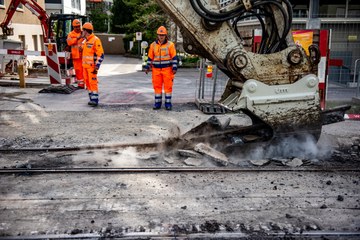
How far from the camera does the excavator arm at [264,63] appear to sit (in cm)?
523

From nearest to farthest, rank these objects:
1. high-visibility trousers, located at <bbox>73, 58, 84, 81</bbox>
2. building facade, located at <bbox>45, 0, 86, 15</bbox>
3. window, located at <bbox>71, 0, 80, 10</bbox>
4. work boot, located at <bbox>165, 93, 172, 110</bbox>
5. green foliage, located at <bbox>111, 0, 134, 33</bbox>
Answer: work boot, located at <bbox>165, 93, 172, 110</bbox>
high-visibility trousers, located at <bbox>73, 58, 84, 81</bbox>
building facade, located at <bbox>45, 0, 86, 15</bbox>
green foliage, located at <bbox>111, 0, 134, 33</bbox>
window, located at <bbox>71, 0, 80, 10</bbox>

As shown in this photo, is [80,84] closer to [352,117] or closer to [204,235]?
[352,117]

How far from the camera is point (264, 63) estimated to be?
5.30 meters

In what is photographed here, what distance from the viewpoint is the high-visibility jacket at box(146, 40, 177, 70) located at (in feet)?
29.9

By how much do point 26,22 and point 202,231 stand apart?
71.8 feet

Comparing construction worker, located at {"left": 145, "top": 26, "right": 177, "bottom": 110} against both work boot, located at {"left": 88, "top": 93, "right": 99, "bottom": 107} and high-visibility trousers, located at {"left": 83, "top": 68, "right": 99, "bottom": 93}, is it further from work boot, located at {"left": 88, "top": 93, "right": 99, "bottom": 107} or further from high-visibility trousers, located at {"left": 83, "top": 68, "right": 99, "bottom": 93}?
work boot, located at {"left": 88, "top": 93, "right": 99, "bottom": 107}

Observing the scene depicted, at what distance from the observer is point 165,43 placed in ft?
30.1

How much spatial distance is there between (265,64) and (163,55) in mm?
4168

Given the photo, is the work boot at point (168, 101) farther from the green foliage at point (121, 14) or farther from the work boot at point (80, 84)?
the green foliage at point (121, 14)

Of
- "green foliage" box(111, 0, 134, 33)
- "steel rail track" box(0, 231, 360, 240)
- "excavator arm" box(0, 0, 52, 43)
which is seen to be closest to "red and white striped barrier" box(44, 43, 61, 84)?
"excavator arm" box(0, 0, 52, 43)

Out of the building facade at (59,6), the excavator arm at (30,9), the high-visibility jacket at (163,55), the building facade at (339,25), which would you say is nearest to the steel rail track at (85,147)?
the high-visibility jacket at (163,55)

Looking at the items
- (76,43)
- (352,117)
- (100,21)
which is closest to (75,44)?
(76,43)

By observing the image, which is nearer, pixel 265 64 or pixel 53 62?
pixel 265 64

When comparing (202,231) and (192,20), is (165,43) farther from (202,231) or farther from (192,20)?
(202,231)
